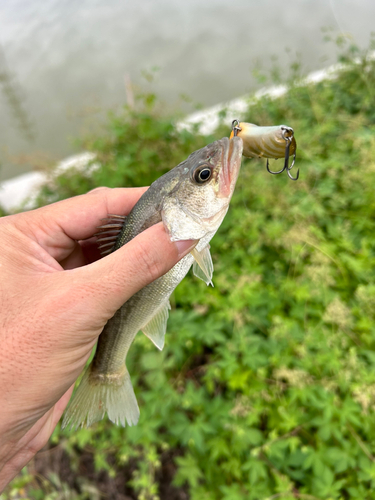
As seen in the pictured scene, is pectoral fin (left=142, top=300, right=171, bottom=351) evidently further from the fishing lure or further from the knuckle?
the fishing lure

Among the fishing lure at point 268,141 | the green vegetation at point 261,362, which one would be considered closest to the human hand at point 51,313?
the fishing lure at point 268,141

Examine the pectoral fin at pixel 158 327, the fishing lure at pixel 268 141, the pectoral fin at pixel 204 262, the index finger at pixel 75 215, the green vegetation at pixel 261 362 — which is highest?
the fishing lure at pixel 268 141

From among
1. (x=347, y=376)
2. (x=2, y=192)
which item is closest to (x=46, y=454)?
(x=347, y=376)

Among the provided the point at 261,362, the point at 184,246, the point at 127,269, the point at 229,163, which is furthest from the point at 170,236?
the point at 261,362

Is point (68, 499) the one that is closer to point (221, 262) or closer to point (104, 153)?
point (221, 262)

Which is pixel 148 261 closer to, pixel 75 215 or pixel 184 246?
pixel 184 246

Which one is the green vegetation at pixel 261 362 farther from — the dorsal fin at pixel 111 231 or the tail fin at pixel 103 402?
the dorsal fin at pixel 111 231
